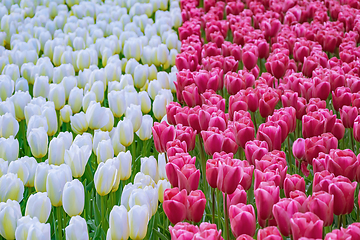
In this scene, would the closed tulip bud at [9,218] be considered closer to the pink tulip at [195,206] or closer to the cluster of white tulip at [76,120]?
the cluster of white tulip at [76,120]

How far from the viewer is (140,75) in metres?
3.01

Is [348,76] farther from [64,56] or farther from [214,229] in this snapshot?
[64,56]

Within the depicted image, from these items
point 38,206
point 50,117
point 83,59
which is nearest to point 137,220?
point 38,206

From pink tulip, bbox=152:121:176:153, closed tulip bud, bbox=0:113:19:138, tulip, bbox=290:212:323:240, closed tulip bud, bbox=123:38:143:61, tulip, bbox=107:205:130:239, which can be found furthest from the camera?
closed tulip bud, bbox=123:38:143:61

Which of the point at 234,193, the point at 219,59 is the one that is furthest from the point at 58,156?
the point at 219,59

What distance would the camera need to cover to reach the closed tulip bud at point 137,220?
1.43 metres

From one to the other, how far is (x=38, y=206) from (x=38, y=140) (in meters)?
0.56

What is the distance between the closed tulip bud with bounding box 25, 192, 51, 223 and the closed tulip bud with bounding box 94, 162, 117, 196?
219mm

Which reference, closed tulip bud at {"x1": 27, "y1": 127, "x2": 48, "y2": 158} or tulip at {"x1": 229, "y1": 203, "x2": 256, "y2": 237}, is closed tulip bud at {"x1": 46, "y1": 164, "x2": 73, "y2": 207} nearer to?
closed tulip bud at {"x1": 27, "y1": 127, "x2": 48, "y2": 158}

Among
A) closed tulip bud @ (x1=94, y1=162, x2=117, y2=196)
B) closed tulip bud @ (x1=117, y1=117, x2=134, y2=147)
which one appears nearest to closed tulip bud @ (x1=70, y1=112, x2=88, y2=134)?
closed tulip bud @ (x1=117, y1=117, x2=134, y2=147)

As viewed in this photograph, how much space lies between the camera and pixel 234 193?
1479 millimetres

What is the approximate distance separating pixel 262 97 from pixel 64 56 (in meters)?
1.75

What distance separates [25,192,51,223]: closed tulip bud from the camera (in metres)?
1.53

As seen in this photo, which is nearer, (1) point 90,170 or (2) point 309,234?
(2) point 309,234
